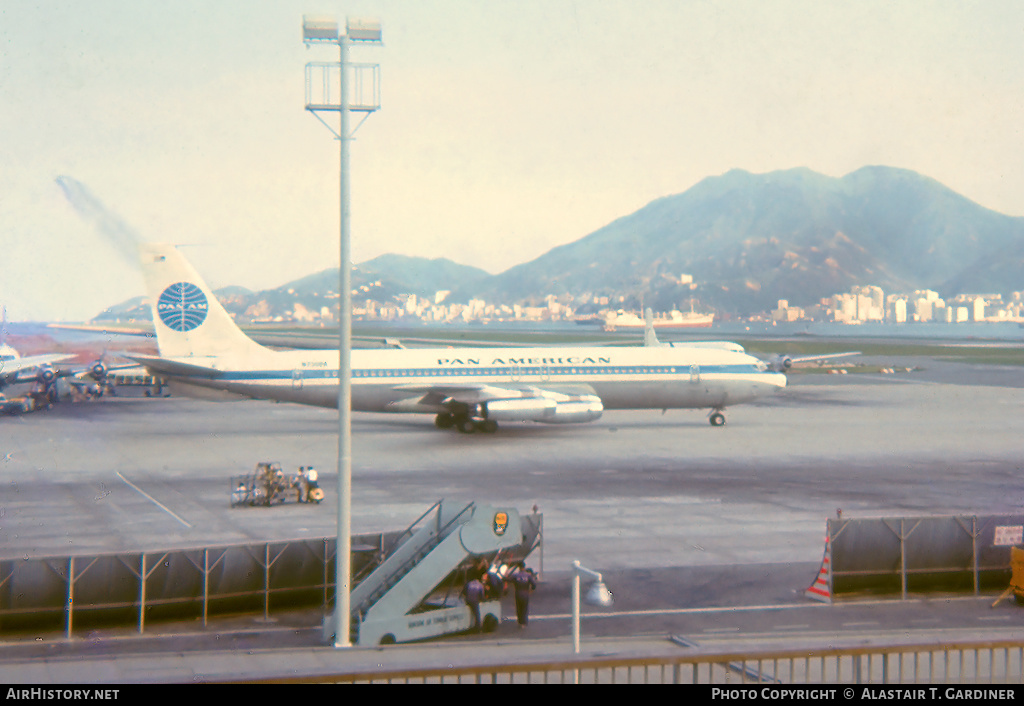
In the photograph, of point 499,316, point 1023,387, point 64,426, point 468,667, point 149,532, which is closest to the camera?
point 468,667

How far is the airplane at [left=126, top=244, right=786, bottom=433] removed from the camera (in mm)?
43562

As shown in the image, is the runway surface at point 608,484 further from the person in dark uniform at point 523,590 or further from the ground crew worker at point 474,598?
the ground crew worker at point 474,598

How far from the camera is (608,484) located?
102 ft

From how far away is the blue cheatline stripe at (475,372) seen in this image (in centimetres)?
4412

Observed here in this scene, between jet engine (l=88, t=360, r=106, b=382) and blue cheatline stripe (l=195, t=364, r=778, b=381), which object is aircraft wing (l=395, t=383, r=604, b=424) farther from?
jet engine (l=88, t=360, r=106, b=382)

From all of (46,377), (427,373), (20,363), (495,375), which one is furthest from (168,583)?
(20,363)

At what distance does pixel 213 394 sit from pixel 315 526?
21.7 m

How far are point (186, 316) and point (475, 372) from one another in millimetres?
14884

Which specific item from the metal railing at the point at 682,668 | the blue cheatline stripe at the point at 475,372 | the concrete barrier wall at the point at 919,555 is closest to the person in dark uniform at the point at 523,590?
the metal railing at the point at 682,668

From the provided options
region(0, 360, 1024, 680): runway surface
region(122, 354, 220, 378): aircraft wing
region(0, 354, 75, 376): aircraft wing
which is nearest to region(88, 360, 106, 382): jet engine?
region(0, 354, 75, 376): aircraft wing

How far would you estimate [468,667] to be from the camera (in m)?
8.12
